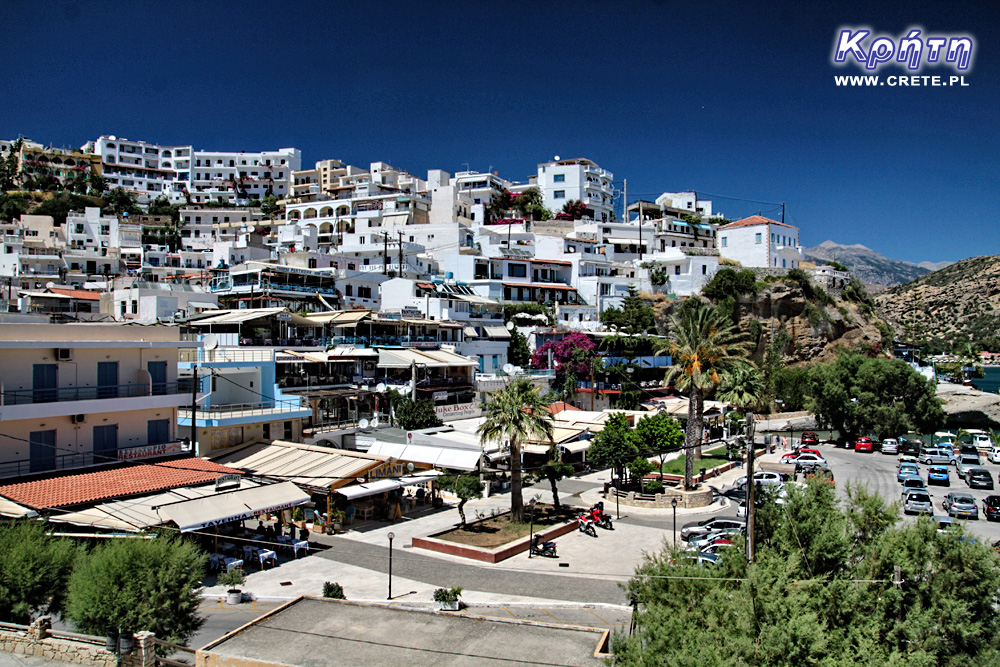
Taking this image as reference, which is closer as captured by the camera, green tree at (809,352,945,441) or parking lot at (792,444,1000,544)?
parking lot at (792,444,1000,544)

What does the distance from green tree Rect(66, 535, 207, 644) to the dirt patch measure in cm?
1275

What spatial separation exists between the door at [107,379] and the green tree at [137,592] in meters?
13.2

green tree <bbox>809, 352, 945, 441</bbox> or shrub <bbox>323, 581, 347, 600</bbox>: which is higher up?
green tree <bbox>809, 352, 945, 441</bbox>

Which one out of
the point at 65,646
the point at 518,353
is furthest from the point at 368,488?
the point at 518,353

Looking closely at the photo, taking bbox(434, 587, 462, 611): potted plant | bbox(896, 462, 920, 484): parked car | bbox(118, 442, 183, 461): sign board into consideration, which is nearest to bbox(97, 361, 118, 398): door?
bbox(118, 442, 183, 461): sign board

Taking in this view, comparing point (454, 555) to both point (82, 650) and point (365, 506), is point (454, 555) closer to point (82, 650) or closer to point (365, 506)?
point (365, 506)

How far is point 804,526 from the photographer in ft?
47.6

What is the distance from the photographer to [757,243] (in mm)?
84188

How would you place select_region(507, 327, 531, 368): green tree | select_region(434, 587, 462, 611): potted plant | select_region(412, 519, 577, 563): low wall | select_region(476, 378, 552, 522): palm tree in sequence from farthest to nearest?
select_region(507, 327, 531, 368): green tree < select_region(476, 378, 552, 522): palm tree < select_region(412, 519, 577, 563): low wall < select_region(434, 587, 462, 611): potted plant

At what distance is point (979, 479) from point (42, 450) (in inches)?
1610

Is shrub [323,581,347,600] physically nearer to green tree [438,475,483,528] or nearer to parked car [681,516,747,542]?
green tree [438,475,483,528]

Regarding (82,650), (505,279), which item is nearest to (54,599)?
(82,650)

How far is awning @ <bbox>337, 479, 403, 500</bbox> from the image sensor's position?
2683 centimetres

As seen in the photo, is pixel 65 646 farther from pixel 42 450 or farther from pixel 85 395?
pixel 85 395
